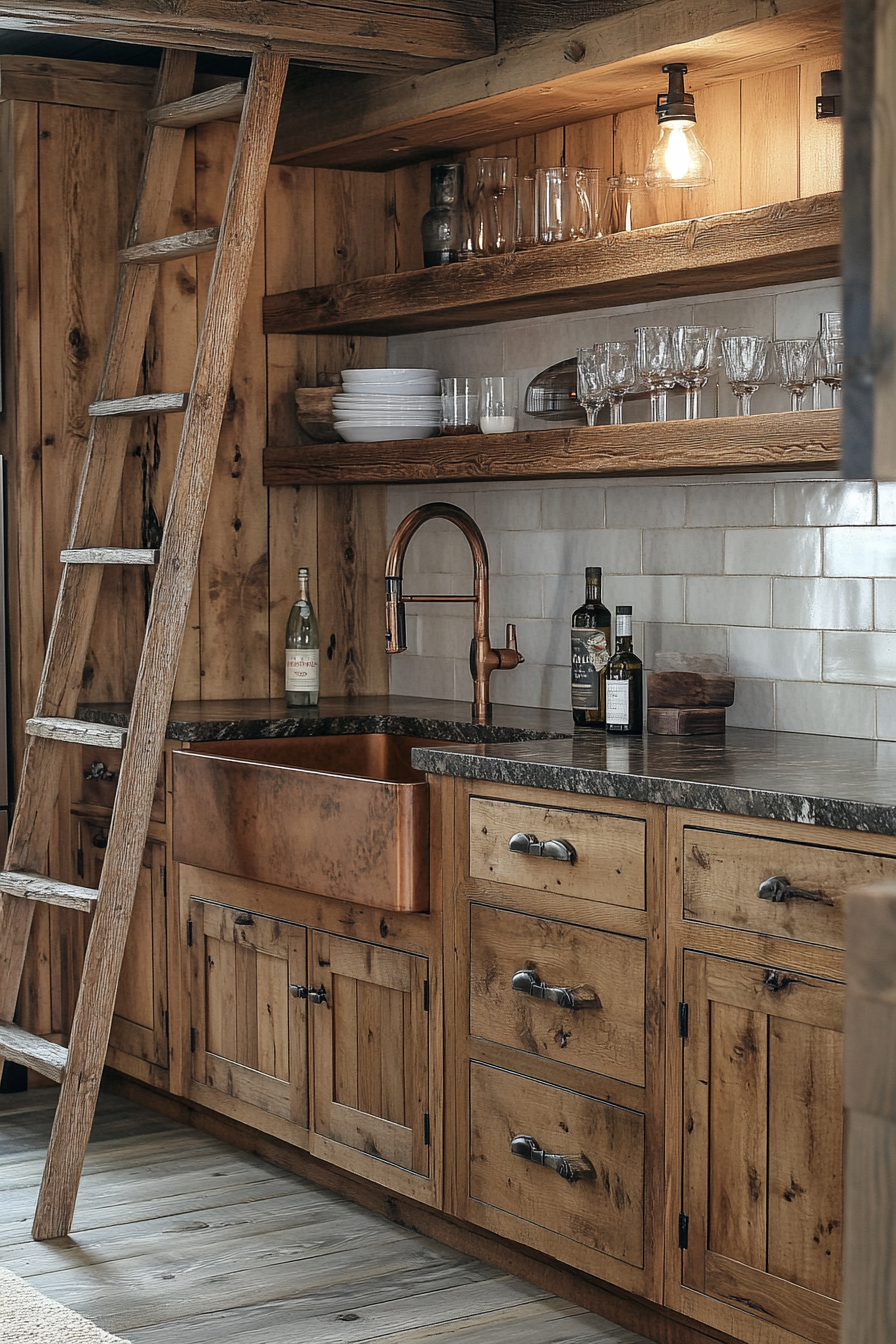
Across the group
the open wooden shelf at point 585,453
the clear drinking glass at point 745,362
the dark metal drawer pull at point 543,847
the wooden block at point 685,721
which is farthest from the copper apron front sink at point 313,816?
the clear drinking glass at point 745,362

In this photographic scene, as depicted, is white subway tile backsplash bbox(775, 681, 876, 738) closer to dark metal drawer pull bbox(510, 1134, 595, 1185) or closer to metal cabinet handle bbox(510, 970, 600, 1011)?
metal cabinet handle bbox(510, 970, 600, 1011)

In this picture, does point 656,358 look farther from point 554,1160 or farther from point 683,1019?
point 554,1160

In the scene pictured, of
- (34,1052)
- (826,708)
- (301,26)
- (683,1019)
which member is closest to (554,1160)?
(683,1019)

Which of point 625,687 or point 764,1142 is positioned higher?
point 625,687

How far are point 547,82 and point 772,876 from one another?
1.82m

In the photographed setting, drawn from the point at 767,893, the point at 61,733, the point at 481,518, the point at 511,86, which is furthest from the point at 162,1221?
the point at 511,86

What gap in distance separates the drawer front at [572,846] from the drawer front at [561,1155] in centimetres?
34

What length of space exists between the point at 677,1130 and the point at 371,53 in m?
2.32

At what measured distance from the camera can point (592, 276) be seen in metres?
3.35

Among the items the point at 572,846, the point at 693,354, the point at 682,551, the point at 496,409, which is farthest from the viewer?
the point at 496,409

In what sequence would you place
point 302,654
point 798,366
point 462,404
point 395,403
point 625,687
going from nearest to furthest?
point 798,366 → point 625,687 → point 462,404 → point 395,403 → point 302,654

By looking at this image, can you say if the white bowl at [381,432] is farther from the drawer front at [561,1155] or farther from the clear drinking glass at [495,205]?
the drawer front at [561,1155]

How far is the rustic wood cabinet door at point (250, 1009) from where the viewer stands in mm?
3422

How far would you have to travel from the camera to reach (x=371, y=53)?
3555 millimetres
